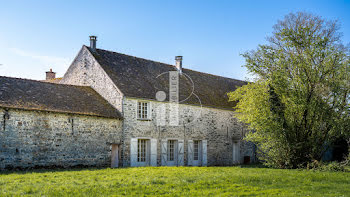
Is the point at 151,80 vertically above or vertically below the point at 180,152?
above

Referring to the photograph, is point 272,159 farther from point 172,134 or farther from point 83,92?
point 83,92

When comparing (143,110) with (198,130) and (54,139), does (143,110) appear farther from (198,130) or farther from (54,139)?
(54,139)

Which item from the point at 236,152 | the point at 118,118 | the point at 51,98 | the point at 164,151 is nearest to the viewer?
the point at 51,98

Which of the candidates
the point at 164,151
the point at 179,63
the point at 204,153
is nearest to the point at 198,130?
the point at 204,153

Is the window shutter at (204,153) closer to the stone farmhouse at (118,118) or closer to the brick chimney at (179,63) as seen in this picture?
the stone farmhouse at (118,118)

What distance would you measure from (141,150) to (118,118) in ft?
8.79

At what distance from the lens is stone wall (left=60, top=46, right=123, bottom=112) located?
21453 millimetres

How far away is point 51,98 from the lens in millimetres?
18859

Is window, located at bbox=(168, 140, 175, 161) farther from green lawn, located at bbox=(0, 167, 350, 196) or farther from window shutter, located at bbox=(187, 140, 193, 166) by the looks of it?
green lawn, located at bbox=(0, 167, 350, 196)

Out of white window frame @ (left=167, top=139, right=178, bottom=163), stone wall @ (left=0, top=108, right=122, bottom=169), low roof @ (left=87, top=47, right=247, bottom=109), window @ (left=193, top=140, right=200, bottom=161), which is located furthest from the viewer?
window @ (left=193, top=140, right=200, bottom=161)

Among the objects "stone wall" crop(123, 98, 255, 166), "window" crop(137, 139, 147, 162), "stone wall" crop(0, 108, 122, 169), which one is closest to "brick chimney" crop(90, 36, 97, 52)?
"stone wall" crop(123, 98, 255, 166)

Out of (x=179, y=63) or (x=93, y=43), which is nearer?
(x=93, y=43)

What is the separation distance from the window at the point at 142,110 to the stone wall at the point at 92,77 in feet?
4.03

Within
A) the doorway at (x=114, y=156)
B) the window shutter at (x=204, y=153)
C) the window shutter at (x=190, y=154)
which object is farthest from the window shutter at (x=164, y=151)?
the window shutter at (x=204, y=153)
